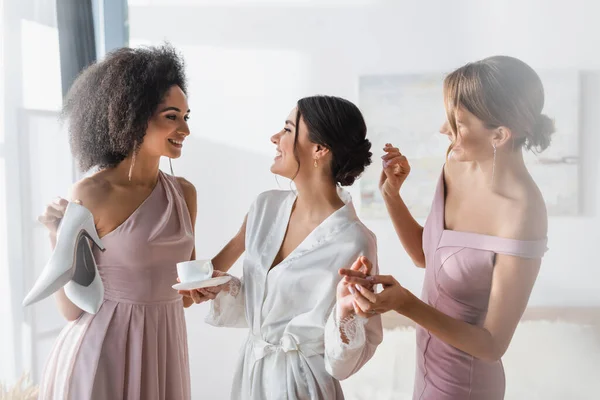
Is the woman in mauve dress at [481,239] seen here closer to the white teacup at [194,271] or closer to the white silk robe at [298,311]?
the white silk robe at [298,311]

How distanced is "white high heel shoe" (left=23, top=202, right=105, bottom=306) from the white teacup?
0.93 feet

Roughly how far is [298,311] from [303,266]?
0.40 feet

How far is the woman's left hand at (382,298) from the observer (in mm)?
1359

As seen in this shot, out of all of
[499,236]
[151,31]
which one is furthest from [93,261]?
[151,31]

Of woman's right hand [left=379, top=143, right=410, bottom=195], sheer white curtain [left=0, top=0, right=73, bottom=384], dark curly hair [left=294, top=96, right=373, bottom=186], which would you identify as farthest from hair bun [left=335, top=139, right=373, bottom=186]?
sheer white curtain [left=0, top=0, right=73, bottom=384]

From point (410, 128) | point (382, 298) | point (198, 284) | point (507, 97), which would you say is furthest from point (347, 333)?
point (410, 128)

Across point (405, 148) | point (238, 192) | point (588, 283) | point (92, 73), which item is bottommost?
point (588, 283)

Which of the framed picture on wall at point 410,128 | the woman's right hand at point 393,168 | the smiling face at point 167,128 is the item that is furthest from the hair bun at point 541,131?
the framed picture on wall at point 410,128

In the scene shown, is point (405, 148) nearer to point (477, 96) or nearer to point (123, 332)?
point (477, 96)

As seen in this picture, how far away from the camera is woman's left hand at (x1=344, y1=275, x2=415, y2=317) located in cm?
136

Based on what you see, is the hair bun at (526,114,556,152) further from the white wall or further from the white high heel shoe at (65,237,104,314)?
the white high heel shoe at (65,237,104,314)

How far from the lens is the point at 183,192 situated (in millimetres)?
2037

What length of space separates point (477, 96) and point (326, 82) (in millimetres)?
1418

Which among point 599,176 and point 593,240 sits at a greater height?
point 599,176
